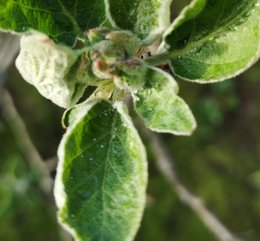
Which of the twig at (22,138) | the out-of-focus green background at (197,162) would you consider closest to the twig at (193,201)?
the twig at (22,138)

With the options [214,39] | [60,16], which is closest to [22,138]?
[60,16]

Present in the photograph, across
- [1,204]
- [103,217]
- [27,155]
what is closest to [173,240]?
[27,155]

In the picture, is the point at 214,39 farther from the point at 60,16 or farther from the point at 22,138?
the point at 22,138

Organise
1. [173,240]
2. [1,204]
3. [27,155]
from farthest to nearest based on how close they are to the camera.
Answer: [173,240] → [27,155] → [1,204]

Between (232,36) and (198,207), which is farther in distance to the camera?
(198,207)

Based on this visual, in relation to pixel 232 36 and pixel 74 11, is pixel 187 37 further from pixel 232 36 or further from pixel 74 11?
pixel 74 11

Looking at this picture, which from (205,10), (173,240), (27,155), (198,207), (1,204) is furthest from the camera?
(173,240)

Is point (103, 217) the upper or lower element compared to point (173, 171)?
upper

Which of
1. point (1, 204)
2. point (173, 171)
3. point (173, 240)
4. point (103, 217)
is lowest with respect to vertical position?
point (173, 240)
